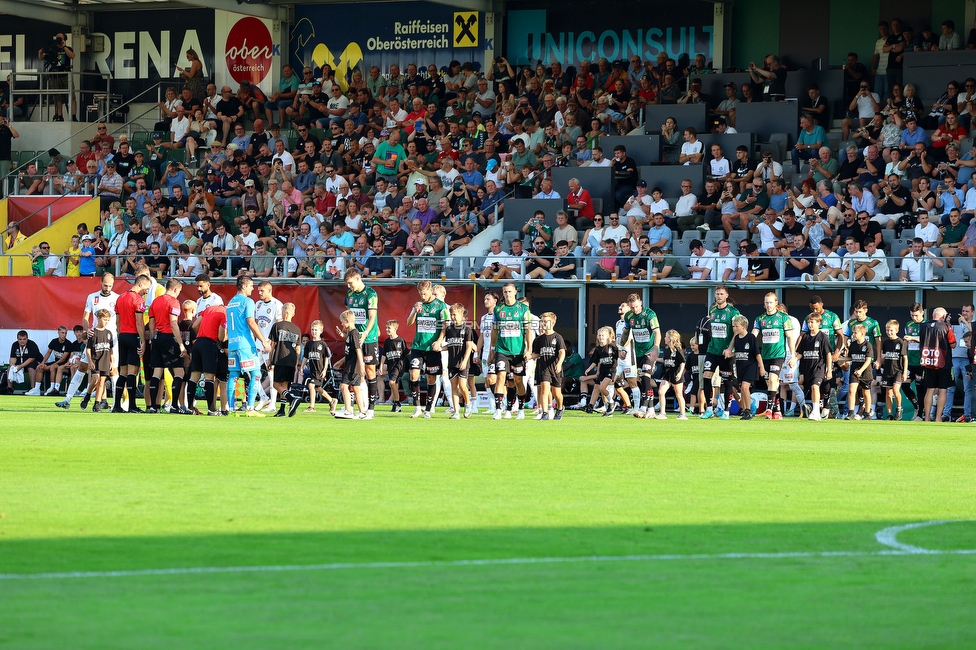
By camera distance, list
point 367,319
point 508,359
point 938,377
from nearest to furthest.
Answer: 1. point 367,319
2. point 508,359
3. point 938,377

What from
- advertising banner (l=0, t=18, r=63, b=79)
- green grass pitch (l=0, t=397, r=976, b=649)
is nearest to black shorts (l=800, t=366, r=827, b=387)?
green grass pitch (l=0, t=397, r=976, b=649)

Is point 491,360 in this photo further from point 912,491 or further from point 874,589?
point 874,589

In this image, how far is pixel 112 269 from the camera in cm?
3206

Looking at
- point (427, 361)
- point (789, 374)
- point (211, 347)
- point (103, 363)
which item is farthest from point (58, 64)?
point (789, 374)

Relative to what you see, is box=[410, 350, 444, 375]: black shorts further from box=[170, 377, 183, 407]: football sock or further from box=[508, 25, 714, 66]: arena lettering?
box=[508, 25, 714, 66]: arena lettering

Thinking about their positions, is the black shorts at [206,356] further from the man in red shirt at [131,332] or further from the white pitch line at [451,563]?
the white pitch line at [451,563]

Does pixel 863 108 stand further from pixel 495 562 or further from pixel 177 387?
pixel 495 562

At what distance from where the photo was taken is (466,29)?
1512 inches

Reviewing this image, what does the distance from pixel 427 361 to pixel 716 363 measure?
5233 mm

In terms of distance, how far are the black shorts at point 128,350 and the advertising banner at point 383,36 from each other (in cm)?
1847

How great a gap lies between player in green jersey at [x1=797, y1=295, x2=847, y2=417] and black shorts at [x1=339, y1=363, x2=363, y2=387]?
816 cm

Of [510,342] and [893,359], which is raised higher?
[510,342]

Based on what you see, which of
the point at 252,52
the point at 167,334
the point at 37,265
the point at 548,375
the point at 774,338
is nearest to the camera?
the point at 167,334

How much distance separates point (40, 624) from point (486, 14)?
33282mm
